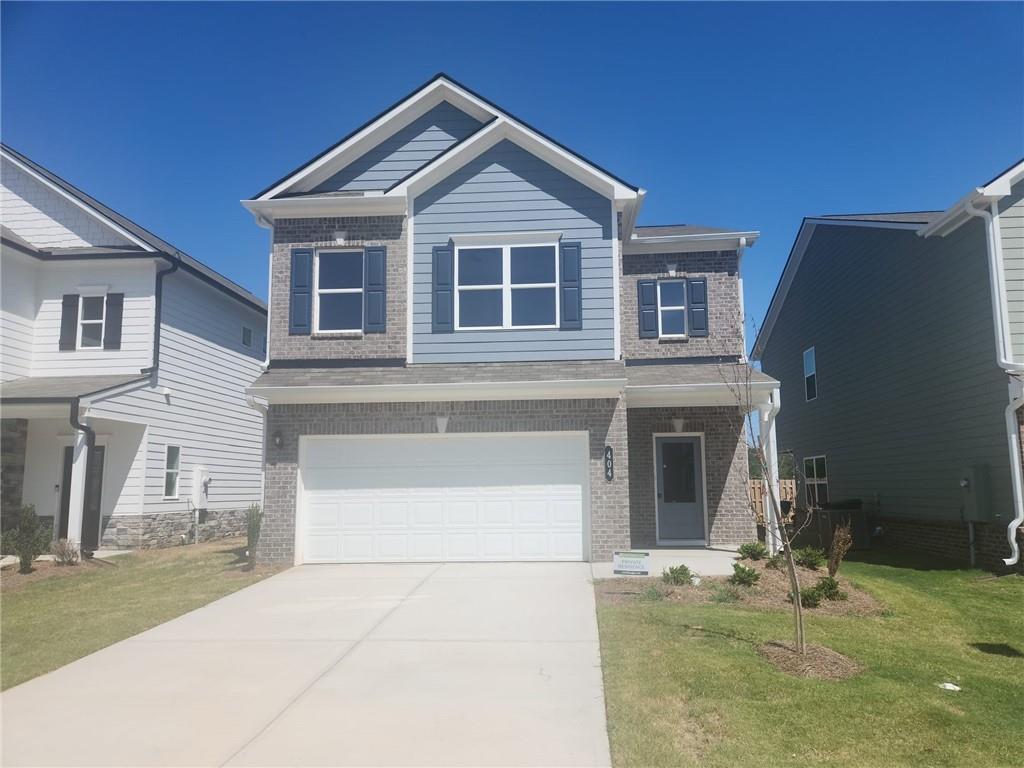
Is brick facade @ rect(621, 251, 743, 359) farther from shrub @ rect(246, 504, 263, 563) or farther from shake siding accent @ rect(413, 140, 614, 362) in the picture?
shrub @ rect(246, 504, 263, 563)

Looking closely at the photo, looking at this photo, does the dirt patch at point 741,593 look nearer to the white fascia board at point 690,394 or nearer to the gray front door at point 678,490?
the white fascia board at point 690,394

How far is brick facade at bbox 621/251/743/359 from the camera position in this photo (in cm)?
1512

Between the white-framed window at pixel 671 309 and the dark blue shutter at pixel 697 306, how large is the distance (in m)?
0.13

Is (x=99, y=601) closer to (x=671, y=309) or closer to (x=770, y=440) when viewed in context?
(x=770, y=440)

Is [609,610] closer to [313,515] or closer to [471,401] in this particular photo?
[471,401]

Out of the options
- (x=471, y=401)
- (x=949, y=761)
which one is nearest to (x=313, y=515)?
(x=471, y=401)

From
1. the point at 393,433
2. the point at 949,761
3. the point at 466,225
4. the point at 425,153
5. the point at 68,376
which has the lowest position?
the point at 949,761

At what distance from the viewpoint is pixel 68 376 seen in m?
→ 16.2

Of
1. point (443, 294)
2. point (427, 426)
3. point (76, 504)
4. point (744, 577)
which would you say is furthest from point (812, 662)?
point (76, 504)

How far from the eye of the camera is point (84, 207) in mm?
16781

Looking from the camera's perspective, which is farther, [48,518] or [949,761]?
[48,518]

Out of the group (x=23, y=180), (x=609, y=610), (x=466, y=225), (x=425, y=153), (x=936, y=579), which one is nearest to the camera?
(x=609, y=610)

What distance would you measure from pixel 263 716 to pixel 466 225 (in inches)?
378

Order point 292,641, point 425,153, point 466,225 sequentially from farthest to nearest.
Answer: point 425,153
point 466,225
point 292,641
